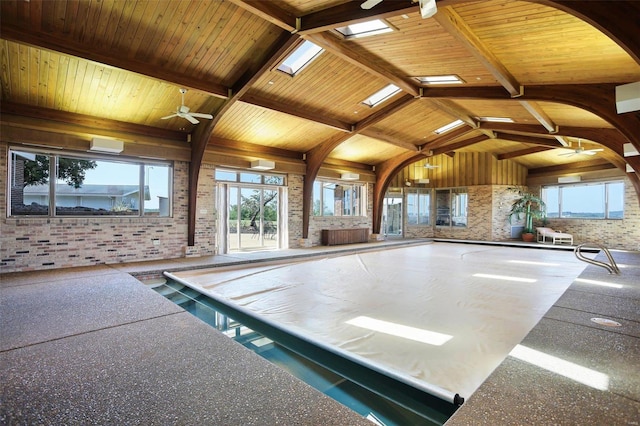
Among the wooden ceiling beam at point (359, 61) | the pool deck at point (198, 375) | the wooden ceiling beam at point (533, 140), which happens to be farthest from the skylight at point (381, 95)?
the pool deck at point (198, 375)

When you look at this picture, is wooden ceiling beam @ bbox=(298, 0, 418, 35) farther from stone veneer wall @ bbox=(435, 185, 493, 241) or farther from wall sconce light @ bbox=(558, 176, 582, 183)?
wall sconce light @ bbox=(558, 176, 582, 183)

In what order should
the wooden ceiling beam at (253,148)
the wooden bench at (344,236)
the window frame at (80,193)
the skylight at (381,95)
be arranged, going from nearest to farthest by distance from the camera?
1. the window frame at (80,193)
2. the skylight at (381,95)
3. the wooden ceiling beam at (253,148)
4. the wooden bench at (344,236)

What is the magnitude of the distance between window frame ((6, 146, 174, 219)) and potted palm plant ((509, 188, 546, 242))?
43.6 feet

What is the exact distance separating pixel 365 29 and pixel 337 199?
7792mm

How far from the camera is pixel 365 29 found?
5.27 m

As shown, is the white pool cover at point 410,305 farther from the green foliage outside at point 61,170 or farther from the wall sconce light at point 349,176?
the wall sconce light at point 349,176

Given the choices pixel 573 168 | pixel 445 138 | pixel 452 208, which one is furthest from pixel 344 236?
pixel 573 168

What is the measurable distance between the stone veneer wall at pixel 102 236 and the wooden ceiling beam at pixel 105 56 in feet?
8.78

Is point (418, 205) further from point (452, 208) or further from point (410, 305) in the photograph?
point (410, 305)

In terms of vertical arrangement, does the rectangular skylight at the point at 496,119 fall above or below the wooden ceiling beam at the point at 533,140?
above

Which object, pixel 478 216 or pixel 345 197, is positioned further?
pixel 478 216

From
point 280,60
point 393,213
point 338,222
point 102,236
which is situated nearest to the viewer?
point 280,60

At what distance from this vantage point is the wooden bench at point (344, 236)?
38.2ft

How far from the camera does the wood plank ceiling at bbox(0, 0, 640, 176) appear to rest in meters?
4.35
